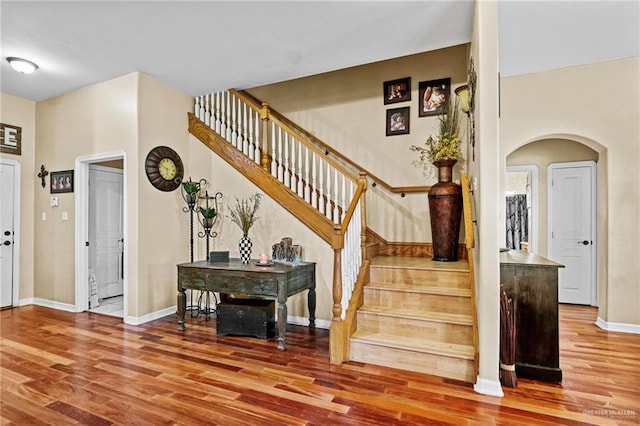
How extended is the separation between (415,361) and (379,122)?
10.6 ft

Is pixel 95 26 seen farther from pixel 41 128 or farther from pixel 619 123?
pixel 619 123

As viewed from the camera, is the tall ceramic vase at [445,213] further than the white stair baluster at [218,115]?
No

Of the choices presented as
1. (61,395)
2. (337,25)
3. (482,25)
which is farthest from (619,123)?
(61,395)

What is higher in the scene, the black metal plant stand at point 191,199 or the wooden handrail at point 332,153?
the wooden handrail at point 332,153

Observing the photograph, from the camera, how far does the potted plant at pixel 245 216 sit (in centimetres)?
379

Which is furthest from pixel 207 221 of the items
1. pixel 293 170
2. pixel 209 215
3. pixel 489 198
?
pixel 489 198

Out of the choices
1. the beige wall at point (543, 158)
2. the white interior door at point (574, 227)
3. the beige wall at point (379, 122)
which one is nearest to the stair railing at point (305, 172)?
the beige wall at point (379, 122)

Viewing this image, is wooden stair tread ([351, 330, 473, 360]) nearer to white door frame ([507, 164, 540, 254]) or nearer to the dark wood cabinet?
the dark wood cabinet

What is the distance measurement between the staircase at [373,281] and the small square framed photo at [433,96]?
5.25 feet

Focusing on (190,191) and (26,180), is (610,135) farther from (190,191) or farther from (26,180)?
(26,180)

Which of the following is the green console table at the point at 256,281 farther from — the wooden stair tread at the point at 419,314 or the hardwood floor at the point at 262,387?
the wooden stair tread at the point at 419,314

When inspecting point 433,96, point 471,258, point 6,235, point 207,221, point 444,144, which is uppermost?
point 433,96

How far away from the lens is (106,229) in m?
5.20

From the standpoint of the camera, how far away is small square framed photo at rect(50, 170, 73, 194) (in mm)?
4637
